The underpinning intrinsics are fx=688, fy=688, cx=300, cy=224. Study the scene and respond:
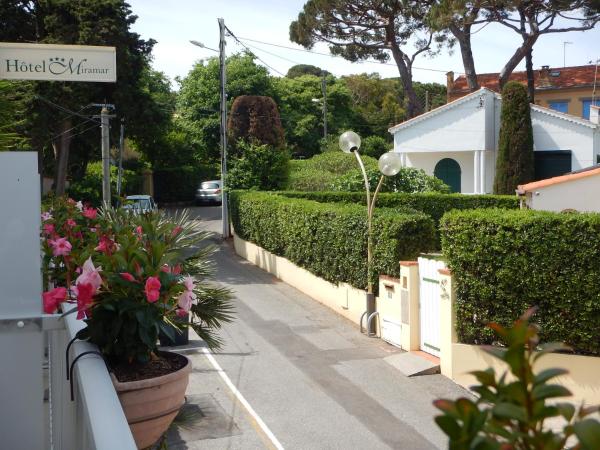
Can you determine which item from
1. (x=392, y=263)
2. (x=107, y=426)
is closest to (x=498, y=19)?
(x=392, y=263)

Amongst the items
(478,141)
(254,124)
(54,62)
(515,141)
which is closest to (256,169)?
(254,124)

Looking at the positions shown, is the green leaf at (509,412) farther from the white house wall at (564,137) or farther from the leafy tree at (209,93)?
the leafy tree at (209,93)

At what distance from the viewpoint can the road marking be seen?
8634 mm

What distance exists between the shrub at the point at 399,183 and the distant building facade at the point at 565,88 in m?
18.4

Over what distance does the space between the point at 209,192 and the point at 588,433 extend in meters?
42.4

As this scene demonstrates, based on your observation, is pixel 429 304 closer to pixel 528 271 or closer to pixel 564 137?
pixel 528 271

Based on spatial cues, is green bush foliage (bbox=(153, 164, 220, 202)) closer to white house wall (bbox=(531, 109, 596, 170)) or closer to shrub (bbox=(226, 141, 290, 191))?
shrub (bbox=(226, 141, 290, 191))

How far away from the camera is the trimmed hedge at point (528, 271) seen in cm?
993

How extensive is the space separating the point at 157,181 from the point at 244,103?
17.4 meters

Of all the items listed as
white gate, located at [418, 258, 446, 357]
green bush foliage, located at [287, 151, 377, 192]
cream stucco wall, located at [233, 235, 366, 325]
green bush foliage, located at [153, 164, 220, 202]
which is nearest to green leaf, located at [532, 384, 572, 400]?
white gate, located at [418, 258, 446, 357]

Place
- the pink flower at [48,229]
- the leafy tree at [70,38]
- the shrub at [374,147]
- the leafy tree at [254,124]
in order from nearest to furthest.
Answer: the pink flower at [48,229] < the leafy tree at [70,38] < the leafy tree at [254,124] < the shrub at [374,147]

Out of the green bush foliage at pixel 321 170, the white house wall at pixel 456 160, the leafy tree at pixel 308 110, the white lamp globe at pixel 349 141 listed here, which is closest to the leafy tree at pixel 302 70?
the leafy tree at pixel 308 110

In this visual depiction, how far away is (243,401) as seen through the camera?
9.98m

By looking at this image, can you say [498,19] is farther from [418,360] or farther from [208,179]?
[418,360]
